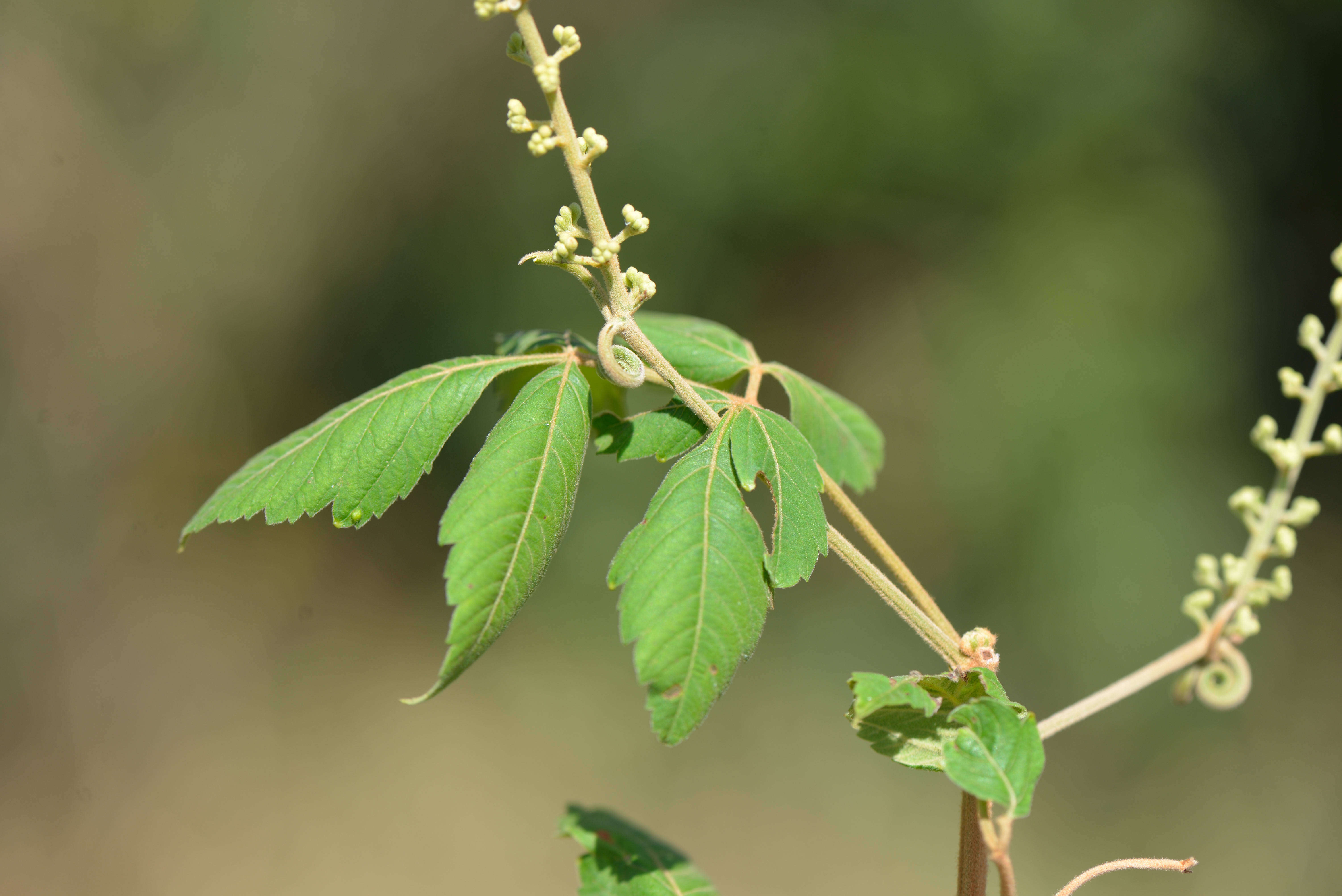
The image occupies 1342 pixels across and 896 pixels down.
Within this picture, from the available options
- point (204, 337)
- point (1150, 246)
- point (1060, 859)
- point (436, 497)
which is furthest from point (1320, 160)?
point (204, 337)

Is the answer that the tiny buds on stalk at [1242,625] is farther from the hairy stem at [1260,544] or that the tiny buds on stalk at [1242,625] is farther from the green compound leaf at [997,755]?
the green compound leaf at [997,755]

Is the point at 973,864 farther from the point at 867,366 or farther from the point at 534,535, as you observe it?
the point at 867,366

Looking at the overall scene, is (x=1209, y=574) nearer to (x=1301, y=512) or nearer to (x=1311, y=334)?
(x=1301, y=512)

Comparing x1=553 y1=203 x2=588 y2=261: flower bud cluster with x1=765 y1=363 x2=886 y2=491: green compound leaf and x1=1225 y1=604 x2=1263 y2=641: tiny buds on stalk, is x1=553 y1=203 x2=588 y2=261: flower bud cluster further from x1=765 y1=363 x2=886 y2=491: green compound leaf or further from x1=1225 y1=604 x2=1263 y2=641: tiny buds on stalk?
x1=1225 y1=604 x2=1263 y2=641: tiny buds on stalk

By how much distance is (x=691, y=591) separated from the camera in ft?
4.05

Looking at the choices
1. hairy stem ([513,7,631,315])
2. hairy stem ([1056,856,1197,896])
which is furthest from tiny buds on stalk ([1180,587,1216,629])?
hairy stem ([513,7,631,315])

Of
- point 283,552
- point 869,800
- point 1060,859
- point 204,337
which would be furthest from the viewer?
point 283,552

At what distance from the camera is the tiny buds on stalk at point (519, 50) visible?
4.02 feet

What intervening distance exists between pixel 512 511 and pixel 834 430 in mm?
982

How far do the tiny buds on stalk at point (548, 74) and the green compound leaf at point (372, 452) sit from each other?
1.52ft

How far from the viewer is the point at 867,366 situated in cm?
801

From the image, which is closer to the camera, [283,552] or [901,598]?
[901,598]

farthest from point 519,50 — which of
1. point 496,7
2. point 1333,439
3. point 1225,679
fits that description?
point 1225,679

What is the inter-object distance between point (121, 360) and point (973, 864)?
9.74 metres
